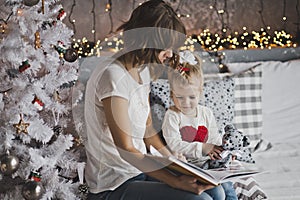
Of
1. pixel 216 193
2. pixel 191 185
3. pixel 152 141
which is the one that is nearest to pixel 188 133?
pixel 152 141

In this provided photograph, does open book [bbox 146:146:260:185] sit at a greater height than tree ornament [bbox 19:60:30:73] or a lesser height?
lesser

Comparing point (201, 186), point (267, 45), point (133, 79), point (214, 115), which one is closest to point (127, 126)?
point (133, 79)

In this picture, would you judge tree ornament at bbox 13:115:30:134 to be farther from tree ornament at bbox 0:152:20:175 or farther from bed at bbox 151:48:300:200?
bed at bbox 151:48:300:200

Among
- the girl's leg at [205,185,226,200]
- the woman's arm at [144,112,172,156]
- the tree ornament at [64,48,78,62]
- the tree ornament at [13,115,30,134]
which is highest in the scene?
the tree ornament at [64,48,78,62]

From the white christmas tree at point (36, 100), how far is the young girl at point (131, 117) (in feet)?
0.86

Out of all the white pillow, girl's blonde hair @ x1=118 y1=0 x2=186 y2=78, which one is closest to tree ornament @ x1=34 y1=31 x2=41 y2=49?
girl's blonde hair @ x1=118 y1=0 x2=186 y2=78

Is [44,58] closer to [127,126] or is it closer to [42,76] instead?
[42,76]

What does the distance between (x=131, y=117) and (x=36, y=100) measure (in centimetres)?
46

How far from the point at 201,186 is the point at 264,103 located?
1363 mm

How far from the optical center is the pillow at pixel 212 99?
2730 mm

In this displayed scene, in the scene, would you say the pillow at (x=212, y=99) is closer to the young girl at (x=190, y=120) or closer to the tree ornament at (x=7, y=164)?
the young girl at (x=190, y=120)

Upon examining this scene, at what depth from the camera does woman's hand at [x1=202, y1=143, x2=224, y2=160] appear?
2.41m

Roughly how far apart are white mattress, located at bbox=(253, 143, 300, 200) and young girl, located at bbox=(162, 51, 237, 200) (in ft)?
0.88

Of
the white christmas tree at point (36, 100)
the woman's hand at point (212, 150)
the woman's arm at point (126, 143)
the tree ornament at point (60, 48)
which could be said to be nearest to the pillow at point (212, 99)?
the woman's hand at point (212, 150)
